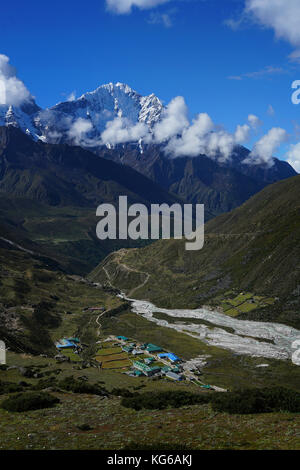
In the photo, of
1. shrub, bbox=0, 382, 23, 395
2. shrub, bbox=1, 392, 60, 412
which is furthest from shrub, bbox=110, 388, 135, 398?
shrub, bbox=0, 382, 23, 395

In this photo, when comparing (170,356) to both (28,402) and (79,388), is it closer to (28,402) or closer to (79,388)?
(79,388)

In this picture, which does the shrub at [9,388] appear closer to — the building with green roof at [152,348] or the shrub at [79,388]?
the shrub at [79,388]

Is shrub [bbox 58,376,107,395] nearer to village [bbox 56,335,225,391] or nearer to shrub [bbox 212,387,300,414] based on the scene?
shrub [bbox 212,387,300,414]

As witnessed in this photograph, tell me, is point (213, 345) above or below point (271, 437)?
below

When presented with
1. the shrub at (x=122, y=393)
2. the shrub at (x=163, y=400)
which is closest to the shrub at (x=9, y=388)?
the shrub at (x=122, y=393)
